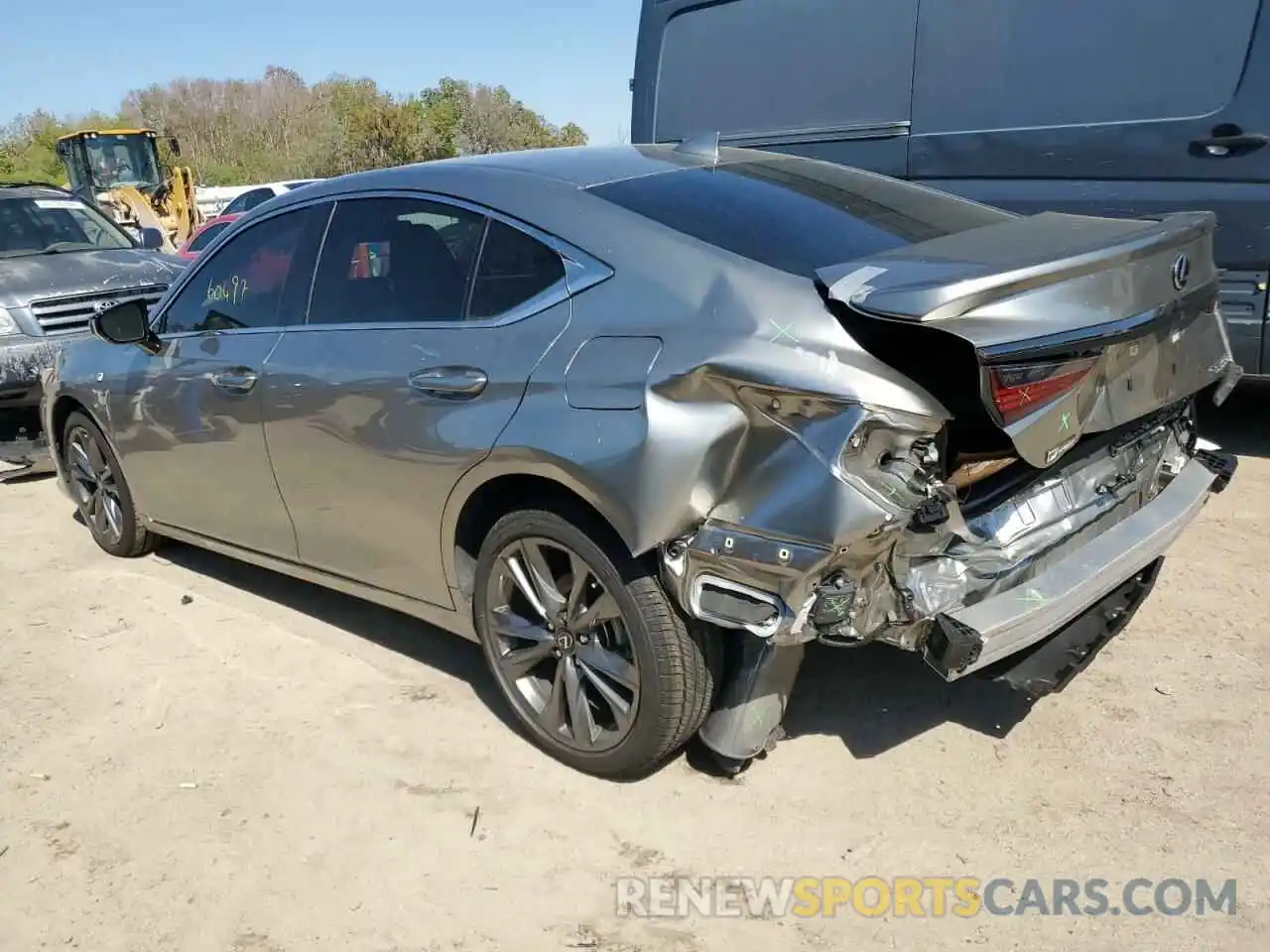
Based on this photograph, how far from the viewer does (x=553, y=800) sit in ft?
9.96

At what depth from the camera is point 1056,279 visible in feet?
8.20

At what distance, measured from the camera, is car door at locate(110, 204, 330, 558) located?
3.86m

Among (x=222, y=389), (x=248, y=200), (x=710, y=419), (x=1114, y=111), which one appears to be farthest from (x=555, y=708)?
(x=248, y=200)

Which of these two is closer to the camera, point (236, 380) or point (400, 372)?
point (400, 372)

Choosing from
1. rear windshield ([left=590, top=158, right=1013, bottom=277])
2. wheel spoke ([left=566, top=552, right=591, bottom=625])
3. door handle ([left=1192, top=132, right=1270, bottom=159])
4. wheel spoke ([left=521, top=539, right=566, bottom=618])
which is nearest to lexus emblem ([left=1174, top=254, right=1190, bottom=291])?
rear windshield ([left=590, top=158, right=1013, bottom=277])

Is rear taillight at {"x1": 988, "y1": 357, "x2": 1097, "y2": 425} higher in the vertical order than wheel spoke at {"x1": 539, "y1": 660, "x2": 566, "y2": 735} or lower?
higher

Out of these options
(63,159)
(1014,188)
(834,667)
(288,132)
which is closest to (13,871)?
(834,667)

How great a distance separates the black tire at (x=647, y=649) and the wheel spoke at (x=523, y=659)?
320 mm

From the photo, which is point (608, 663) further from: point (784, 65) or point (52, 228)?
point (52, 228)

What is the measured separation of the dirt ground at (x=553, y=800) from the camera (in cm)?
260

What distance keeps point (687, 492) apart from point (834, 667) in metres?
1.30

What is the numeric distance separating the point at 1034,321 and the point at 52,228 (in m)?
8.07

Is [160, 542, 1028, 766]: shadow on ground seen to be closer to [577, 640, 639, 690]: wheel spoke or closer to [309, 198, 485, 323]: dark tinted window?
[577, 640, 639, 690]: wheel spoke

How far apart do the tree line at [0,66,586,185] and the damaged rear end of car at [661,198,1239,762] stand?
3290cm
